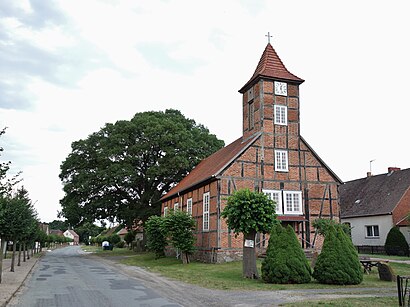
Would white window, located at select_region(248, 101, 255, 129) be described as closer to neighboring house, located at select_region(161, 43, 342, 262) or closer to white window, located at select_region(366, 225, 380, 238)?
neighboring house, located at select_region(161, 43, 342, 262)

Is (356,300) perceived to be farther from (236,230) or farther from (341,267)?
(236,230)

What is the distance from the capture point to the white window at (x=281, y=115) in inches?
1083

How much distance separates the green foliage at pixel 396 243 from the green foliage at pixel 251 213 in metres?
18.0

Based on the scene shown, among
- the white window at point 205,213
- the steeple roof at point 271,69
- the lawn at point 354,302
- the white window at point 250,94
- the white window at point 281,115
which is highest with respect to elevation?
the steeple roof at point 271,69

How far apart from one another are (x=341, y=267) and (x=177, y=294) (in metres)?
6.15

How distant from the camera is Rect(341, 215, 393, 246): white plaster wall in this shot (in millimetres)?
33469

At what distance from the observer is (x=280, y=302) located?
1159 cm

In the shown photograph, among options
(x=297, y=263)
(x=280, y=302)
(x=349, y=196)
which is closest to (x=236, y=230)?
(x=297, y=263)

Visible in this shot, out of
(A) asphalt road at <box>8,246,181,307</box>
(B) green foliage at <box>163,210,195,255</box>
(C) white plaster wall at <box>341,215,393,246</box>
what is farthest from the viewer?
(C) white plaster wall at <box>341,215,393,246</box>

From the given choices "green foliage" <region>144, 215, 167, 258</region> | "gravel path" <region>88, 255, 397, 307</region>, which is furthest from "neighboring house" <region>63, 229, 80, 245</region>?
"gravel path" <region>88, 255, 397, 307</region>

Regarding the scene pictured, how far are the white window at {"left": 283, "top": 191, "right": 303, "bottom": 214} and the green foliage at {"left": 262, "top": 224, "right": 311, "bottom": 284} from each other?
34.3 ft

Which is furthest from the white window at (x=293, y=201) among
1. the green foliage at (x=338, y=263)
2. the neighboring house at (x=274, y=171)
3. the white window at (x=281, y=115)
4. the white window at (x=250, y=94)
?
the green foliage at (x=338, y=263)

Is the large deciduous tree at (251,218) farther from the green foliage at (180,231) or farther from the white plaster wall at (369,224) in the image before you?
the white plaster wall at (369,224)

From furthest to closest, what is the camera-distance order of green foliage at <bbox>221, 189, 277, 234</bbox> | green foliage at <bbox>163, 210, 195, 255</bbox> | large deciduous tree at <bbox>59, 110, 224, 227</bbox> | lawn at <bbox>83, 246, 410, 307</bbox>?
large deciduous tree at <bbox>59, 110, 224, 227</bbox> < green foliage at <bbox>163, 210, 195, 255</bbox> < green foliage at <bbox>221, 189, 277, 234</bbox> < lawn at <bbox>83, 246, 410, 307</bbox>
